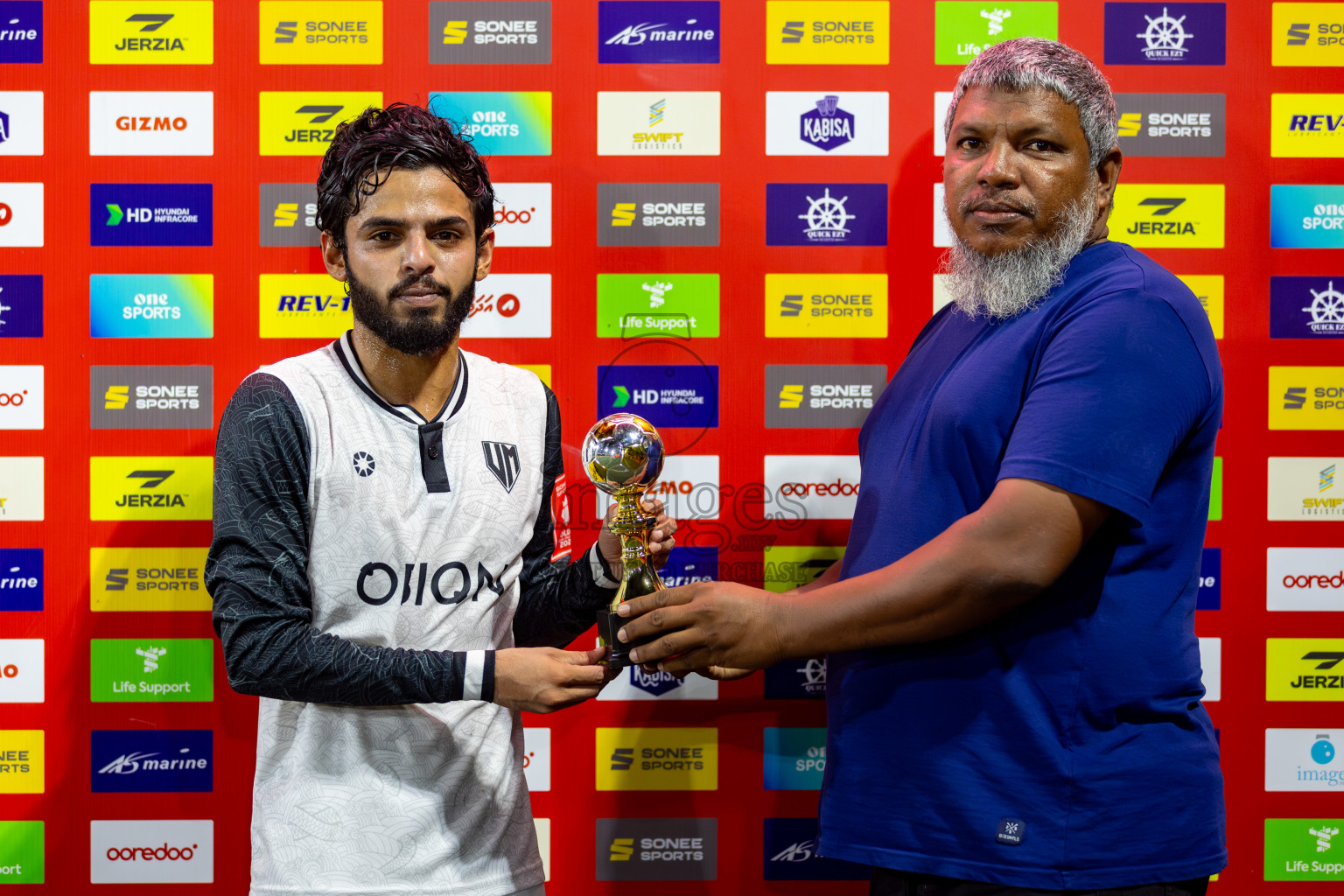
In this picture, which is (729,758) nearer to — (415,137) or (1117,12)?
(415,137)

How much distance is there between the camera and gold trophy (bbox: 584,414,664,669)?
152 centimetres

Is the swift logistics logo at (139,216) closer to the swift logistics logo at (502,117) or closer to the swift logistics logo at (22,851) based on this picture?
the swift logistics logo at (502,117)

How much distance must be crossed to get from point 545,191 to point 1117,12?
150cm

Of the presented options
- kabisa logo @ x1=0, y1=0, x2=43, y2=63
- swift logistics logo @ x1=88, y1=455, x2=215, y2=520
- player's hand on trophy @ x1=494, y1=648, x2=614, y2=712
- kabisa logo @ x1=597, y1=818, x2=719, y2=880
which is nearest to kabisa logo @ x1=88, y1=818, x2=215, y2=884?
swift logistics logo @ x1=88, y1=455, x2=215, y2=520

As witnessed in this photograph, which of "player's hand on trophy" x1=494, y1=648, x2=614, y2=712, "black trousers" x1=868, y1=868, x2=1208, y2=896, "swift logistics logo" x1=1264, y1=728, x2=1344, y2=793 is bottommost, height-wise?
"swift logistics logo" x1=1264, y1=728, x2=1344, y2=793

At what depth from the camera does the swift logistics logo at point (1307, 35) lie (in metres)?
2.27

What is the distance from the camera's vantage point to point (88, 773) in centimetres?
224

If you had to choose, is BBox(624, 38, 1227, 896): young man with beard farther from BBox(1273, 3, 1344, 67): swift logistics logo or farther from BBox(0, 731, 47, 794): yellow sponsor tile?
BBox(0, 731, 47, 794): yellow sponsor tile

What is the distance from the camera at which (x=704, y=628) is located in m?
1.48

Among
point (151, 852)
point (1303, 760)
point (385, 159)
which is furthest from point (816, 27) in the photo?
point (151, 852)

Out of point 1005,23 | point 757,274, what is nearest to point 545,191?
point 757,274

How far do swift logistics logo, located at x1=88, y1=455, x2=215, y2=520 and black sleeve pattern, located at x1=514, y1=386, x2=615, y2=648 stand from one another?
0.96 meters

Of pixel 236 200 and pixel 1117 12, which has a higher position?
pixel 1117 12

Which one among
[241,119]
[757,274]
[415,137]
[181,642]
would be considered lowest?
[181,642]
